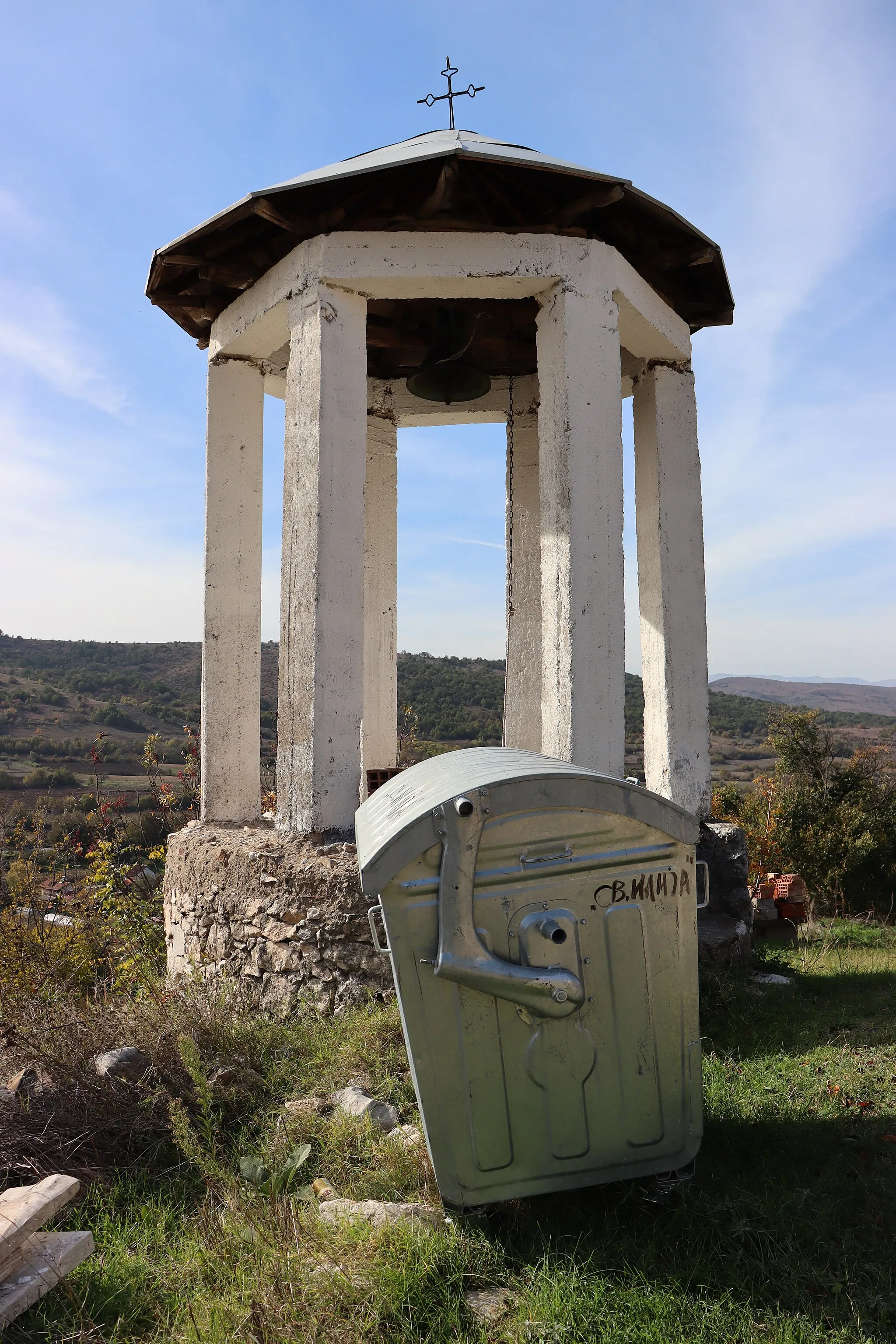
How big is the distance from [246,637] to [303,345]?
2.13m

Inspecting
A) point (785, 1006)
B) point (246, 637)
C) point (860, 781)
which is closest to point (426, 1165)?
point (785, 1006)

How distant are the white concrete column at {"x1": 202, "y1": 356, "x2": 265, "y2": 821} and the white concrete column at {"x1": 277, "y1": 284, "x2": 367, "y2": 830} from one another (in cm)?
104

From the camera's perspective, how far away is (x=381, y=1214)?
2.86 meters

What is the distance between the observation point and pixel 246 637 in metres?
6.40

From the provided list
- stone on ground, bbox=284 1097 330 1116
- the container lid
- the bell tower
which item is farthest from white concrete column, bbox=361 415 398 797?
the container lid

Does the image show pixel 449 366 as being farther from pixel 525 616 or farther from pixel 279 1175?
pixel 279 1175

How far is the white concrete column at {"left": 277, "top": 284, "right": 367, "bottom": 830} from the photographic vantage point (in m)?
5.15

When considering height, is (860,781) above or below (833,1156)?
above

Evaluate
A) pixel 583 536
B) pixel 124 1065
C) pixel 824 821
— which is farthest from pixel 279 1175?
pixel 824 821

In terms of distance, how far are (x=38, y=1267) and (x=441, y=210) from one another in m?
5.40

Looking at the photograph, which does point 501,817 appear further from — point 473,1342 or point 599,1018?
point 473,1342

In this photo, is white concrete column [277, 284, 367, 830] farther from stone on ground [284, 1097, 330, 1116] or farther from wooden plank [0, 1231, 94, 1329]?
wooden plank [0, 1231, 94, 1329]

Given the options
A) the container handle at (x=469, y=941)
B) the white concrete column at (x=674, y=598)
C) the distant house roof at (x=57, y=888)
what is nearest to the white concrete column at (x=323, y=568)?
the white concrete column at (x=674, y=598)

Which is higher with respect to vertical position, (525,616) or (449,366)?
(449,366)
